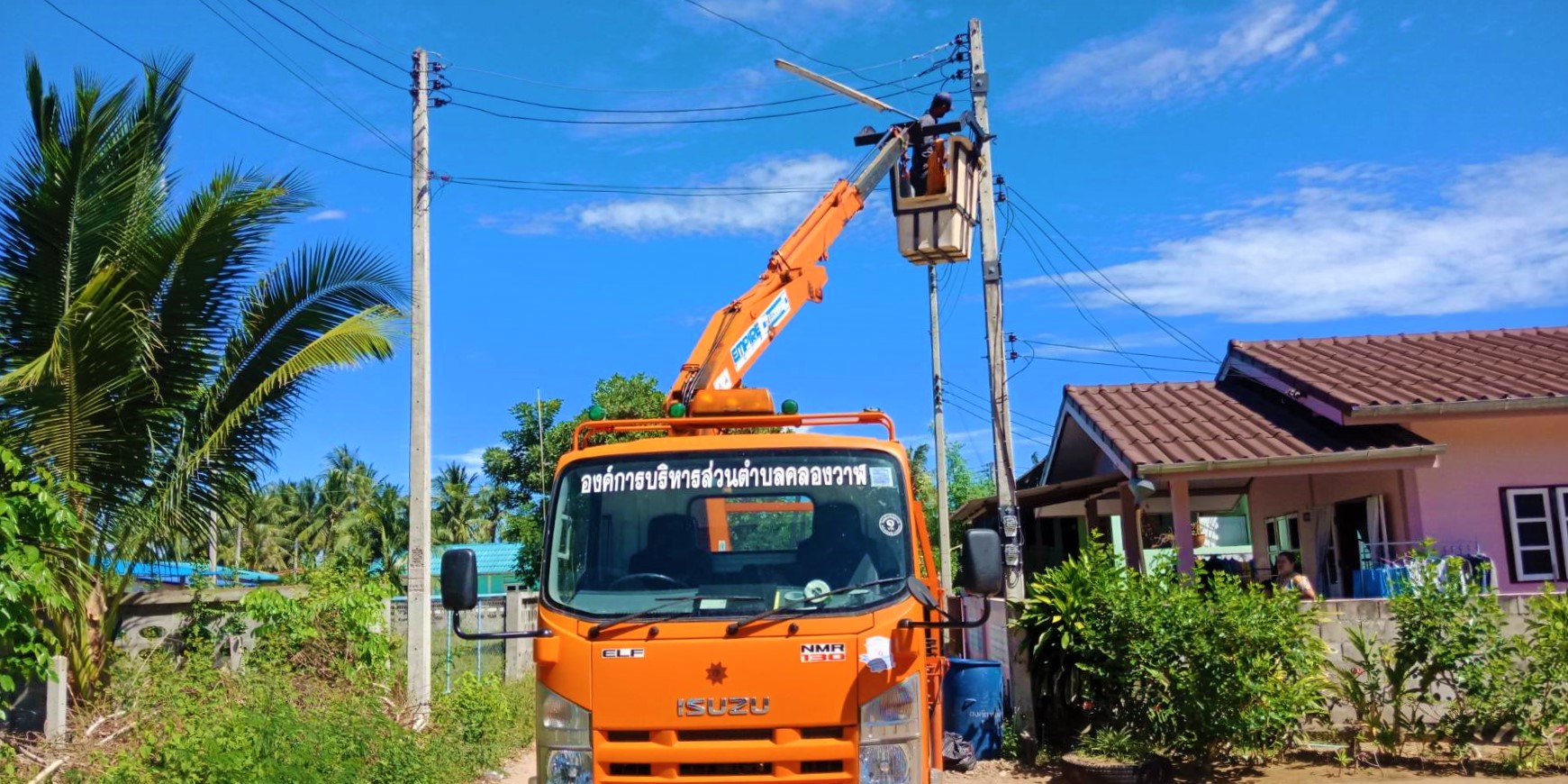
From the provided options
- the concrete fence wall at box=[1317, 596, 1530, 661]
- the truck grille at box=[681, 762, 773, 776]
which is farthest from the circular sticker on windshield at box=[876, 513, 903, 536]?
the concrete fence wall at box=[1317, 596, 1530, 661]

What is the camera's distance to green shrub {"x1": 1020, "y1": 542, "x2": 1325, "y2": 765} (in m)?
8.97

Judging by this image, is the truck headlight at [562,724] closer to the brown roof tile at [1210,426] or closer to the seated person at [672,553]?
the seated person at [672,553]

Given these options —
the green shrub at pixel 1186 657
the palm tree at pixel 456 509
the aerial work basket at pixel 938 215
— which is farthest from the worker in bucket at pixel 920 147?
the palm tree at pixel 456 509

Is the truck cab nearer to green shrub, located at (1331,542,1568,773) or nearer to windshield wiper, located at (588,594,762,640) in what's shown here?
windshield wiper, located at (588,594,762,640)

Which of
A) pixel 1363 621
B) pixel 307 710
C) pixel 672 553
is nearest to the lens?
pixel 672 553

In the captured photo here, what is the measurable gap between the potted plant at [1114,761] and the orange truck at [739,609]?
10.00 ft

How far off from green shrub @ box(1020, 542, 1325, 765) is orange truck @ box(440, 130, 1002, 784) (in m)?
3.23

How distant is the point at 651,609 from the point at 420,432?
7.52 meters

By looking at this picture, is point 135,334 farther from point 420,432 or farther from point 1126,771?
point 1126,771

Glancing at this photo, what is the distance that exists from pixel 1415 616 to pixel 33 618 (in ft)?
32.6

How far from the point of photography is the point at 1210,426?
47.3 ft

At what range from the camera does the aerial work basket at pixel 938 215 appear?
10586 mm

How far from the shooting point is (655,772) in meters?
5.51

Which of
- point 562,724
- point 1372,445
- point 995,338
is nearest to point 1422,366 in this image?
point 1372,445
